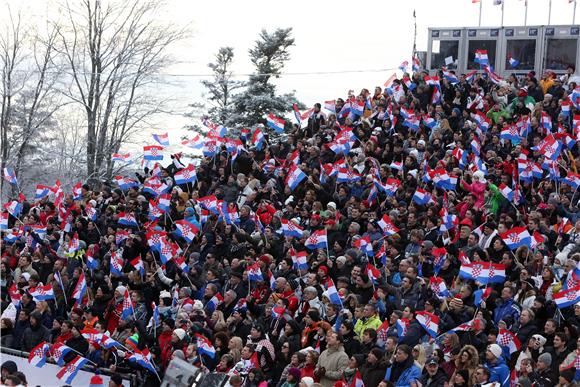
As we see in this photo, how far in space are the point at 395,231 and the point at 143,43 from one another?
93.3 feet

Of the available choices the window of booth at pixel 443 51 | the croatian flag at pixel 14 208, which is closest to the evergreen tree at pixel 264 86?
the window of booth at pixel 443 51

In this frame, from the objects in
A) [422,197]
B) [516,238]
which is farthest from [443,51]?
[516,238]

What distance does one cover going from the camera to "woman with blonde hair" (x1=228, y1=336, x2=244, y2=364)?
15.5 meters

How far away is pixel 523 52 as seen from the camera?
111 feet

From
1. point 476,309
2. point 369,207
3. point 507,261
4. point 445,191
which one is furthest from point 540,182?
point 476,309

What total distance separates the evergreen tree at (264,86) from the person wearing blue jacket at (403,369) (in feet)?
116

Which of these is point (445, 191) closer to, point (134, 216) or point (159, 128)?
point (134, 216)

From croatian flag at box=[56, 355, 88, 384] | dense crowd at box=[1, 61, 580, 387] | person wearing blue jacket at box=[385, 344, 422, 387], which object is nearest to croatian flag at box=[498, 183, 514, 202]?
dense crowd at box=[1, 61, 580, 387]

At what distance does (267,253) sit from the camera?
A: 20.1 metres

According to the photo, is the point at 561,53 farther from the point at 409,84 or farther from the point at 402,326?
the point at 402,326

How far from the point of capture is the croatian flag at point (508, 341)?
1465cm

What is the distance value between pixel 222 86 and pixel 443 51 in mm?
20298

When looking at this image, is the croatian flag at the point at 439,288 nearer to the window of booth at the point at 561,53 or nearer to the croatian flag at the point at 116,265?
the croatian flag at the point at 116,265

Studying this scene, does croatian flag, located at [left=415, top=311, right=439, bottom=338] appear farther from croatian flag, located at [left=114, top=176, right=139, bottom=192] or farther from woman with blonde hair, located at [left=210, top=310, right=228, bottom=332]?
croatian flag, located at [left=114, top=176, right=139, bottom=192]
